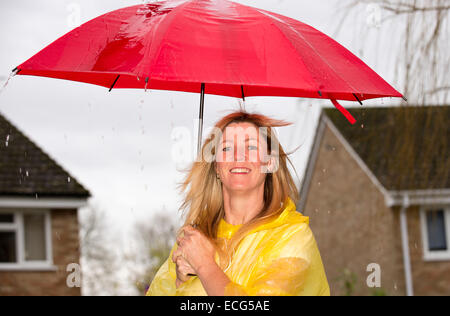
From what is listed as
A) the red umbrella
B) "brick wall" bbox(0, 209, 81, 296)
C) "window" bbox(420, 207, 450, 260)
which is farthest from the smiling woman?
"window" bbox(420, 207, 450, 260)

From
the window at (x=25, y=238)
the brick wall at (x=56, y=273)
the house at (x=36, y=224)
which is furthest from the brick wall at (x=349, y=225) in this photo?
the window at (x=25, y=238)

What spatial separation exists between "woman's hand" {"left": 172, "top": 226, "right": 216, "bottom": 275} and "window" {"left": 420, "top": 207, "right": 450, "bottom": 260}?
13860 mm

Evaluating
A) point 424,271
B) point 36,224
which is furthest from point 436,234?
point 36,224

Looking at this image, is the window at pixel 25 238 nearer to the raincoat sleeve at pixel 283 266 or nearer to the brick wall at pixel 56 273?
the brick wall at pixel 56 273

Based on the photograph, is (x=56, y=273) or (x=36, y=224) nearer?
(x=56, y=273)

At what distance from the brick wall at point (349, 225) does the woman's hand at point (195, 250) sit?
491 inches

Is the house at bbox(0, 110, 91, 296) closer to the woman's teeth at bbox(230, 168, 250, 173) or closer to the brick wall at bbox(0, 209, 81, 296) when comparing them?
the brick wall at bbox(0, 209, 81, 296)

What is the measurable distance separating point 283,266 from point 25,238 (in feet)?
41.8

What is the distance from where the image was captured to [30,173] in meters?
14.6

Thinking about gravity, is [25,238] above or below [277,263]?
below

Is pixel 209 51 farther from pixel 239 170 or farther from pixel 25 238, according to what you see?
pixel 25 238

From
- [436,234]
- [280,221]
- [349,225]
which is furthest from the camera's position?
[349,225]
